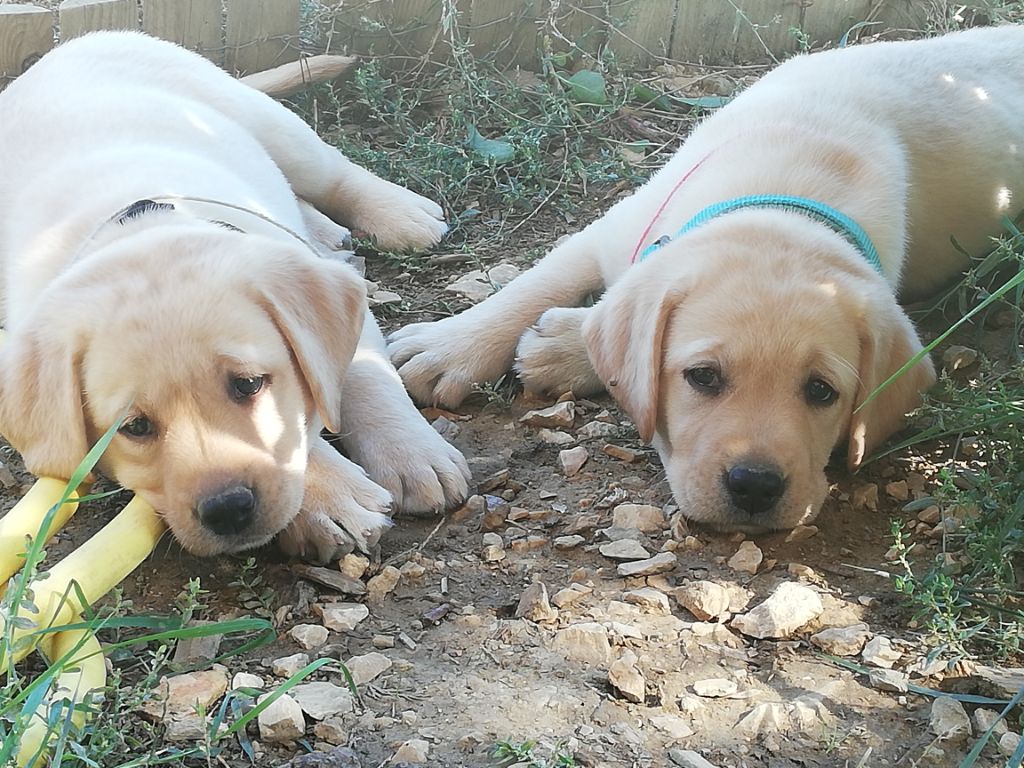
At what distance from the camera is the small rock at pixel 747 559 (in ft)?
9.98

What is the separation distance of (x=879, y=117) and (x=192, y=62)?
2.72 m

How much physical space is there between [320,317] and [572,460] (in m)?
0.89

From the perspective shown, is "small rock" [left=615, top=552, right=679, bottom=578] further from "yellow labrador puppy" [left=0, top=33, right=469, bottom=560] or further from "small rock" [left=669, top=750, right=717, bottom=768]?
"small rock" [left=669, top=750, right=717, bottom=768]

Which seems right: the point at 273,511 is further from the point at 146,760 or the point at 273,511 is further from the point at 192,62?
the point at 192,62

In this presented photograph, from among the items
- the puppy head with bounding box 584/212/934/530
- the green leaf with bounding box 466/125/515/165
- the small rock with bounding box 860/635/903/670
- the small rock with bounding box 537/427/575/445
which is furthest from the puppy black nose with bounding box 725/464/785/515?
the green leaf with bounding box 466/125/515/165

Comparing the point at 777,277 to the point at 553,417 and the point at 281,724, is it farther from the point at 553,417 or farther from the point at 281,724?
the point at 281,724

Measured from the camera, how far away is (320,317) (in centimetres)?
320

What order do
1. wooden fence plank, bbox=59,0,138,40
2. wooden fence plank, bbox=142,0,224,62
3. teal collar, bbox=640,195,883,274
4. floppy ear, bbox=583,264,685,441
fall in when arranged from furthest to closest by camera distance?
wooden fence plank, bbox=142,0,224,62, wooden fence plank, bbox=59,0,138,40, teal collar, bbox=640,195,883,274, floppy ear, bbox=583,264,685,441

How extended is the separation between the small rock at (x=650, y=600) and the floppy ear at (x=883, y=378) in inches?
29.5

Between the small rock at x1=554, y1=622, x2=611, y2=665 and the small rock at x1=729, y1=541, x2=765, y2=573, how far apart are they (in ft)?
1.59

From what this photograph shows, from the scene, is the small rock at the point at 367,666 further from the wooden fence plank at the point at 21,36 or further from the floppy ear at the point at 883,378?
the wooden fence plank at the point at 21,36

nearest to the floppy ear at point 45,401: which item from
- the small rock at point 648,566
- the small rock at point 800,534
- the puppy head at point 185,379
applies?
the puppy head at point 185,379

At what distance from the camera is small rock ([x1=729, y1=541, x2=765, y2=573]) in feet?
9.98

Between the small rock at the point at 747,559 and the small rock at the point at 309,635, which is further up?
the small rock at the point at 309,635
